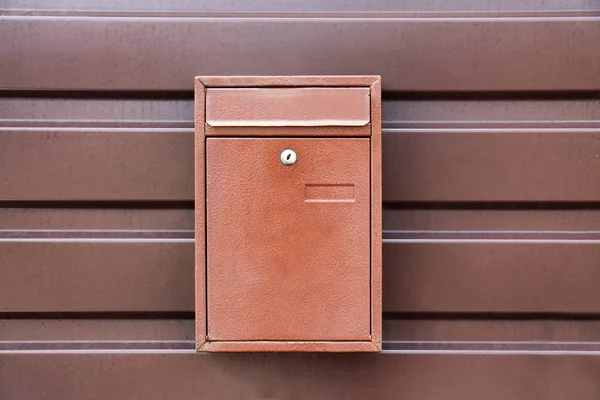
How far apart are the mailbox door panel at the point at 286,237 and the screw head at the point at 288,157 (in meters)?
0.01

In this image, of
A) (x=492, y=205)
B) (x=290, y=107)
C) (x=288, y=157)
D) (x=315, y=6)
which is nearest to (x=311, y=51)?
(x=315, y=6)

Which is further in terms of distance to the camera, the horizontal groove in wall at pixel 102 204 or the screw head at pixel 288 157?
the horizontal groove in wall at pixel 102 204

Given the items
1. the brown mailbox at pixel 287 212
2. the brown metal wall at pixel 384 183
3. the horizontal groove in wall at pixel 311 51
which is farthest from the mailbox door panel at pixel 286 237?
the horizontal groove in wall at pixel 311 51

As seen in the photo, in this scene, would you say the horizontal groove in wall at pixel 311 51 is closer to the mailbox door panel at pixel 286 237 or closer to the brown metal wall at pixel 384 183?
the brown metal wall at pixel 384 183

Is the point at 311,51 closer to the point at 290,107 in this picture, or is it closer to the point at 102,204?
the point at 290,107

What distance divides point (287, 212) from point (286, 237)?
Result: 0.07 meters

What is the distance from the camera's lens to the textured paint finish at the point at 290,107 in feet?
4.10

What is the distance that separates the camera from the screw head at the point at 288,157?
1245 mm

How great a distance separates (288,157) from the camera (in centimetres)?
125

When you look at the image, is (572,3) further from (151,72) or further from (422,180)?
(151,72)

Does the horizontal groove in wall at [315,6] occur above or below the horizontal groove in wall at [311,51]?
above

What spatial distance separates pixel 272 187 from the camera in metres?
1.26

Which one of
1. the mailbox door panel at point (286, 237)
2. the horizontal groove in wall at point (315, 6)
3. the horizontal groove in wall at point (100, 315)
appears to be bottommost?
the horizontal groove in wall at point (100, 315)

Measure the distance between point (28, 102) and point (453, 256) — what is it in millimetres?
1376
